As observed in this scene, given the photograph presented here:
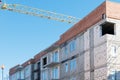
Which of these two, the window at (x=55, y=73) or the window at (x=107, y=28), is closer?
the window at (x=107, y=28)

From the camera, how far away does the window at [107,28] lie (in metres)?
37.0

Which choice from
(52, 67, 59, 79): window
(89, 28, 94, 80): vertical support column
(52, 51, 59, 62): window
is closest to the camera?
(89, 28, 94, 80): vertical support column

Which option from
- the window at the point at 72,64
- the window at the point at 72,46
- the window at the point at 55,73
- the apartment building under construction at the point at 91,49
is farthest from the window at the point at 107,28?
the window at the point at 55,73

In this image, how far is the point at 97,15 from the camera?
37.7 metres

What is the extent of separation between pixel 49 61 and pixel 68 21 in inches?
984

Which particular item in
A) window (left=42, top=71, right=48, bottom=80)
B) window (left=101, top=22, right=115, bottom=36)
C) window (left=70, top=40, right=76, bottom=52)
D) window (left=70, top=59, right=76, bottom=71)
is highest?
window (left=101, top=22, right=115, bottom=36)

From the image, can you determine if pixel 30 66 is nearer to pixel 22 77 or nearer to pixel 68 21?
pixel 22 77

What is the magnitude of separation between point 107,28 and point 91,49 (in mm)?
3118

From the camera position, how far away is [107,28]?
3859 centimetres

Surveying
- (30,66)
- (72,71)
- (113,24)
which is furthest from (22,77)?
(113,24)

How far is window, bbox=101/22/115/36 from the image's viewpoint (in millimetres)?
37031

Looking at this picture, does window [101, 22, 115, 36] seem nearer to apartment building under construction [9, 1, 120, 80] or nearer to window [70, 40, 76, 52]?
apartment building under construction [9, 1, 120, 80]

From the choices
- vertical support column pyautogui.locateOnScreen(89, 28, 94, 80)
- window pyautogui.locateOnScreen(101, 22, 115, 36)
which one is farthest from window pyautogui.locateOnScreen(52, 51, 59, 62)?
window pyautogui.locateOnScreen(101, 22, 115, 36)

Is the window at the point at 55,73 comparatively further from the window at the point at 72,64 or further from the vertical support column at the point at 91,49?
the vertical support column at the point at 91,49
